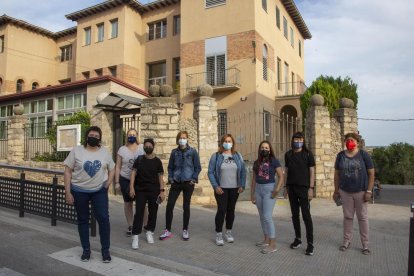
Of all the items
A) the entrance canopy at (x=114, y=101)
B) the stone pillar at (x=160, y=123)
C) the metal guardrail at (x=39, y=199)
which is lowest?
Result: the metal guardrail at (x=39, y=199)

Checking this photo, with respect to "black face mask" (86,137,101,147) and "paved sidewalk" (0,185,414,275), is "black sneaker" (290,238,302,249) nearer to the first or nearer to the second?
"paved sidewalk" (0,185,414,275)

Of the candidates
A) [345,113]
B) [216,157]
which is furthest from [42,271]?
[345,113]

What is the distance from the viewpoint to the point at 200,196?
31.8 feet

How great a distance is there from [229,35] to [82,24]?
1308 cm

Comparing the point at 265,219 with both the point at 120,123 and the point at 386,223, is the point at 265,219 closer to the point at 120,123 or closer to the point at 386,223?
the point at 386,223

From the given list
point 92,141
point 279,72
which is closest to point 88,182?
point 92,141

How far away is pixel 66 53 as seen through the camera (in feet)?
97.8

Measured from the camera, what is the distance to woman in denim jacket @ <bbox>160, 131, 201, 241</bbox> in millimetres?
5914

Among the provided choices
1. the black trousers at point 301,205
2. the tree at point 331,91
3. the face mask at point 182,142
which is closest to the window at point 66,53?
the tree at point 331,91

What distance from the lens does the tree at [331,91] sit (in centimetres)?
1814

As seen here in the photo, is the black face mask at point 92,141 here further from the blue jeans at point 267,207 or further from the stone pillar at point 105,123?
the stone pillar at point 105,123

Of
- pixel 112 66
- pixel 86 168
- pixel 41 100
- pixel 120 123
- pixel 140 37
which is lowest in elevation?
pixel 86 168

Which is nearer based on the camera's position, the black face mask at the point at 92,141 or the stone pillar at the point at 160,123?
the black face mask at the point at 92,141

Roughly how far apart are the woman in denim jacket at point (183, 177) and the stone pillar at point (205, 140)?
3.63 meters
